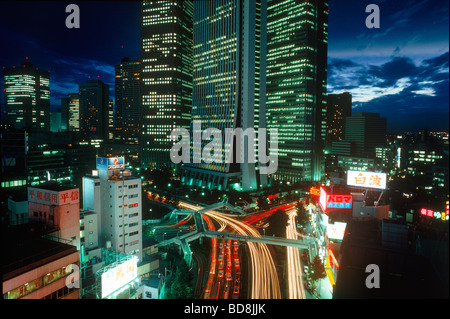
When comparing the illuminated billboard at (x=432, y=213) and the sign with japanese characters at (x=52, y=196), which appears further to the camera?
the illuminated billboard at (x=432, y=213)

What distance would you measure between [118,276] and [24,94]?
45414mm

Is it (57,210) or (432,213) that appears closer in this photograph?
(57,210)

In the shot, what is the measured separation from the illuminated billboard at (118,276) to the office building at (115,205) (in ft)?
12.8

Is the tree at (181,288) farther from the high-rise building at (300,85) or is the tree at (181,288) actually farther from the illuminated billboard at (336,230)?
the high-rise building at (300,85)

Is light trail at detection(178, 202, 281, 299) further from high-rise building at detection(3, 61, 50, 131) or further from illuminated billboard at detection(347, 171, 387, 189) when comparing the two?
high-rise building at detection(3, 61, 50, 131)

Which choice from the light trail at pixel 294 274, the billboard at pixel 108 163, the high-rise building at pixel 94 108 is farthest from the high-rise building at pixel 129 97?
the light trail at pixel 294 274

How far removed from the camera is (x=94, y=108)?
73.5 metres

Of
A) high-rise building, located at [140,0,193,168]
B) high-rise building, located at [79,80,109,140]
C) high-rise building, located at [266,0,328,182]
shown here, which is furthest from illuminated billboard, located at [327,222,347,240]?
high-rise building, located at [79,80,109,140]

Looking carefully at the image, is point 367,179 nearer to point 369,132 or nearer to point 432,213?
point 432,213

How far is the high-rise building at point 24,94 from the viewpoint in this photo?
41.8m

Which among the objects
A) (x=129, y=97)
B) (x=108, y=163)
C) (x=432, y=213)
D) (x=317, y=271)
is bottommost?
(x=317, y=271)

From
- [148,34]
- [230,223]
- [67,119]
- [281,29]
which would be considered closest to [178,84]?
[148,34]

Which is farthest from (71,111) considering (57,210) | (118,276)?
(118,276)
